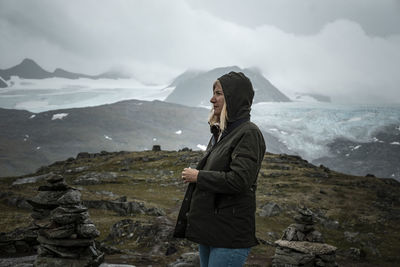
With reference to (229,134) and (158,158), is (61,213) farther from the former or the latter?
(158,158)

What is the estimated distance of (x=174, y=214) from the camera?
3456 centimetres

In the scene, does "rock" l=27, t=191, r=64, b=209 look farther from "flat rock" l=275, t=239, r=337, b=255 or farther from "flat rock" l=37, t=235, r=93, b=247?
"flat rock" l=275, t=239, r=337, b=255

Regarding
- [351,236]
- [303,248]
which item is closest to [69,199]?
[303,248]

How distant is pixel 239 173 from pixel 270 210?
4061 centimetres

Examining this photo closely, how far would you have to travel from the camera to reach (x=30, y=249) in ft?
65.1

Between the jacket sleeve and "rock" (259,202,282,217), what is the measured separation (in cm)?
3933

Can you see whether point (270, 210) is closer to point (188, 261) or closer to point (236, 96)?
point (188, 261)

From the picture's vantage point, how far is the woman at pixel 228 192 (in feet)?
16.4

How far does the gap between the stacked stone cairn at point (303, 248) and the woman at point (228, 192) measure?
16751mm

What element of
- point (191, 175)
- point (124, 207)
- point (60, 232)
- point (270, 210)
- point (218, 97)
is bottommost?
point (270, 210)

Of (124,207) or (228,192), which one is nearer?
(228,192)

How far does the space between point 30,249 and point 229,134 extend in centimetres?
1885

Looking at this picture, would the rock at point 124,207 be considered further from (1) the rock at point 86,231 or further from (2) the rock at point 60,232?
(2) the rock at point 60,232

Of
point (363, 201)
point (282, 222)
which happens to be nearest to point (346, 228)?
point (282, 222)
